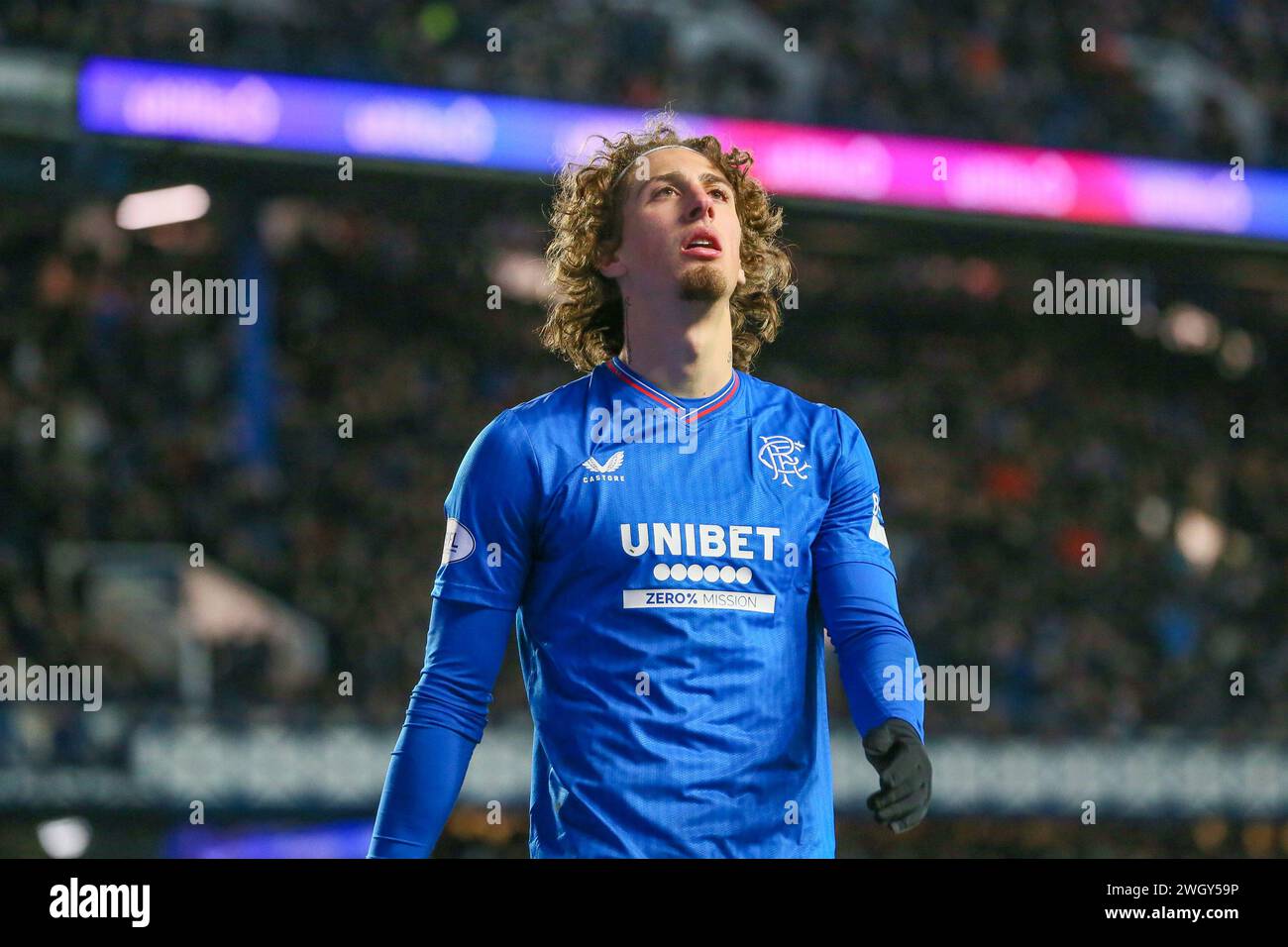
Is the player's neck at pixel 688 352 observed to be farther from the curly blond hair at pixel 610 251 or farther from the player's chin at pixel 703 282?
the curly blond hair at pixel 610 251

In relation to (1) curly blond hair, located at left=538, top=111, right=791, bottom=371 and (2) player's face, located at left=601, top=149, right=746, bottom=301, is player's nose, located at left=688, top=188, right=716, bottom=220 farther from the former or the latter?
(1) curly blond hair, located at left=538, top=111, right=791, bottom=371

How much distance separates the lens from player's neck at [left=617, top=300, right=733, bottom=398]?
3922 mm

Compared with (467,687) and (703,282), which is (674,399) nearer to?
(703,282)

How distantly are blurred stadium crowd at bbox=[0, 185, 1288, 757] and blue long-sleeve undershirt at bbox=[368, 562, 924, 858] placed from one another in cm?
802

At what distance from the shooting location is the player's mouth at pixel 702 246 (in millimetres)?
3842

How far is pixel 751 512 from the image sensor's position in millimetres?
3699

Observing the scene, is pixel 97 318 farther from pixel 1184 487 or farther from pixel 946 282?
pixel 1184 487

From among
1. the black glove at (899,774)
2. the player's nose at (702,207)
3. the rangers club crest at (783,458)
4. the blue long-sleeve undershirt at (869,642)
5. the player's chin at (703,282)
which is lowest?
the black glove at (899,774)

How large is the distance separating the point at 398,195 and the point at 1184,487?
8.41 m

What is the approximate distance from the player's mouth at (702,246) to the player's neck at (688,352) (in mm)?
120

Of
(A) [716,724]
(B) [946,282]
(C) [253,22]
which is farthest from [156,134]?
(A) [716,724]

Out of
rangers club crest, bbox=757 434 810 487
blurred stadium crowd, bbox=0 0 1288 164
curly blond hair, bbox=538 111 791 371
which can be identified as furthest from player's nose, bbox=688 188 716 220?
blurred stadium crowd, bbox=0 0 1288 164

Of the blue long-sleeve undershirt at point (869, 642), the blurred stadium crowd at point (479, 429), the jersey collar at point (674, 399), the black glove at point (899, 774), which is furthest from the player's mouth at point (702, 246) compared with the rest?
the blurred stadium crowd at point (479, 429)
